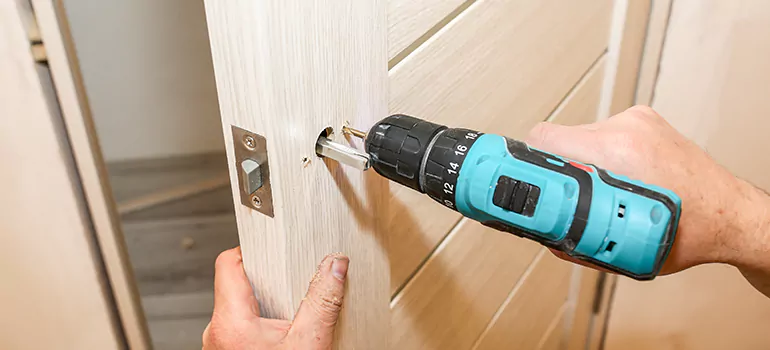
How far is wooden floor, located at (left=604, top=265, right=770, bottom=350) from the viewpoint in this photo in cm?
124

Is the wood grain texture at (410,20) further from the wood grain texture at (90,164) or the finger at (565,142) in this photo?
the wood grain texture at (90,164)

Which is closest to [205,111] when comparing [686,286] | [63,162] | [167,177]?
[167,177]

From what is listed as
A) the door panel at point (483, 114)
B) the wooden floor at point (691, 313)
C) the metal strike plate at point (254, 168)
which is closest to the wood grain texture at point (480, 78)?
the door panel at point (483, 114)

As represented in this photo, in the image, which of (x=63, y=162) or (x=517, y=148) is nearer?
(x=517, y=148)

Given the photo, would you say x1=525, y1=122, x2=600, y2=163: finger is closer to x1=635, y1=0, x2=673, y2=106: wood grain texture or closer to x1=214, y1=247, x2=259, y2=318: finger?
x1=214, y1=247, x2=259, y2=318: finger

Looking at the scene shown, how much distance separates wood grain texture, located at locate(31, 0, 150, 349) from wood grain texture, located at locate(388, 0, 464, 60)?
0.45m

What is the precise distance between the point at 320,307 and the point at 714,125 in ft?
3.40

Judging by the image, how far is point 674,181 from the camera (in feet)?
1.65

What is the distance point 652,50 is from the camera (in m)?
1.14

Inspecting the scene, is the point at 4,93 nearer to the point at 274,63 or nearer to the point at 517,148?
the point at 274,63

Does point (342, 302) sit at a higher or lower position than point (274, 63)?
lower

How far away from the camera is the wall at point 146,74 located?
32.9 inches

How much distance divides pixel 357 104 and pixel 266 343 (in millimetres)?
198

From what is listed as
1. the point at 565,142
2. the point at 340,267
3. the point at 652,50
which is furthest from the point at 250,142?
the point at 652,50
